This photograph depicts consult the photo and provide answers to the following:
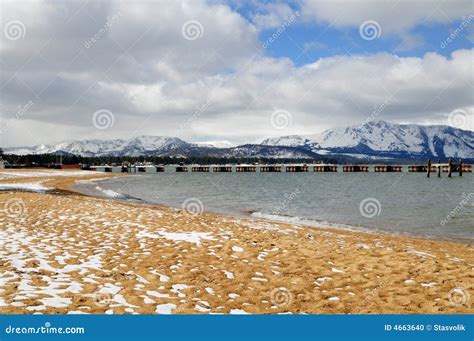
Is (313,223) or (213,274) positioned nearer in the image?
(213,274)

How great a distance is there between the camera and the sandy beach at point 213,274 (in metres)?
7.35

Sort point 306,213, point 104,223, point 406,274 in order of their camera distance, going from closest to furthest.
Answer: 1. point 406,274
2. point 104,223
3. point 306,213

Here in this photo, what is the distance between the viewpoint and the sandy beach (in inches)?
289

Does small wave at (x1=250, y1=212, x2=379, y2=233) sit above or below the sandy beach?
below

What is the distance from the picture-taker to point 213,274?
9.55m

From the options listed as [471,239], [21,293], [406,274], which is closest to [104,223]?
[21,293]

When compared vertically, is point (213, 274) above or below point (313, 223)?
above

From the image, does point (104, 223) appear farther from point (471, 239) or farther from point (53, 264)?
point (471, 239)

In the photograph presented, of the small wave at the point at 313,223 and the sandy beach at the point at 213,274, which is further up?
the sandy beach at the point at 213,274

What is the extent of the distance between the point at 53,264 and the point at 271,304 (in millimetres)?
5740

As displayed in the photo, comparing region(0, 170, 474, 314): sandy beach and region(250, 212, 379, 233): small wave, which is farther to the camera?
region(250, 212, 379, 233): small wave

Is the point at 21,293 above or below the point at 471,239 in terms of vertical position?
above

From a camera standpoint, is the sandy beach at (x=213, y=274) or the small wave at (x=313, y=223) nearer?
the sandy beach at (x=213, y=274)

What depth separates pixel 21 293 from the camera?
7137 millimetres
